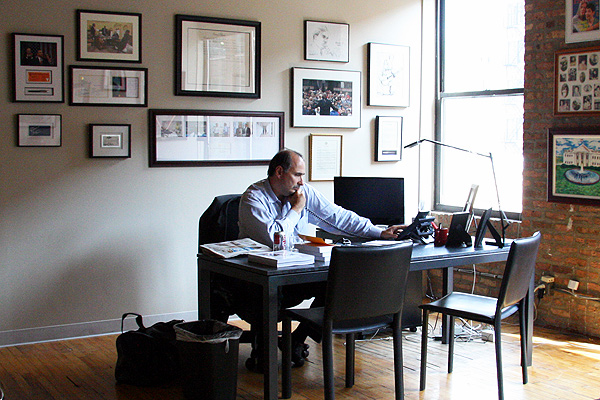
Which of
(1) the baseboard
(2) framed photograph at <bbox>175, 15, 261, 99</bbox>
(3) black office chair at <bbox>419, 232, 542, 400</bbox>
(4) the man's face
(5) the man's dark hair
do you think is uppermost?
(2) framed photograph at <bbox>175, 15, 261, 99</bbox>

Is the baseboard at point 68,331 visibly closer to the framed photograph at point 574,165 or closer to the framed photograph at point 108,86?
the framed photograph at point 108,86

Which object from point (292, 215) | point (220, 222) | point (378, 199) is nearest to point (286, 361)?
point (292, 215)

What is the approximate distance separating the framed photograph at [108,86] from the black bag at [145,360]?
1690 millimetres

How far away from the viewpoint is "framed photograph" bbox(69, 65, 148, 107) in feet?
15.5

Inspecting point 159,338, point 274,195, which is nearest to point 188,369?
point 159,338

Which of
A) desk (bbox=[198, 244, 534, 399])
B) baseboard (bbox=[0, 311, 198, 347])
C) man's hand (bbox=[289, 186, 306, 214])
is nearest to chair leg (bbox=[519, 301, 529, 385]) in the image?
desk (bbox=[198, 244, 534, 399])

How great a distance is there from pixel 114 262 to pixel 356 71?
97.7 inches

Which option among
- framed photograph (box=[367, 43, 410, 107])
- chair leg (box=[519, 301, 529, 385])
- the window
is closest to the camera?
chair leg (box=[519, 301, 529, 385])

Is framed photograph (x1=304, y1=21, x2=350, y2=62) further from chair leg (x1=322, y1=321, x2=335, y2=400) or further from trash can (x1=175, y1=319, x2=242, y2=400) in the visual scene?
chair leg (x1=322, y1=321, x2=335, y2=400)

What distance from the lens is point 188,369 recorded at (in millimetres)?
3533

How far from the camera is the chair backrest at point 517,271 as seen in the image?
11.5 ft

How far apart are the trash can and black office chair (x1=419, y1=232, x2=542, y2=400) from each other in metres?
1.05

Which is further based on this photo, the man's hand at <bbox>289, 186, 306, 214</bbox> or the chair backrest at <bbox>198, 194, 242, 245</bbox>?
the chair backrest at <bbox>198, 194, 242, 245</bbox>

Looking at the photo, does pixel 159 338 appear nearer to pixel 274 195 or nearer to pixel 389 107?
pixel 274 195
